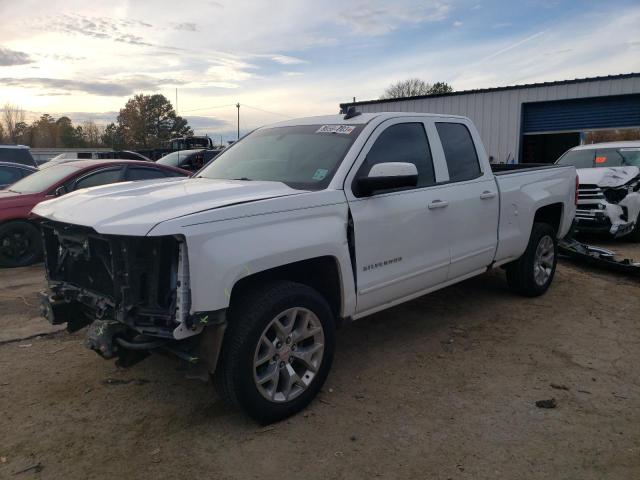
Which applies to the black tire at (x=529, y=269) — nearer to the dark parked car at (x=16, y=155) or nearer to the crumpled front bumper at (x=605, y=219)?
the crumpled front bumper at (x=605, y=219)

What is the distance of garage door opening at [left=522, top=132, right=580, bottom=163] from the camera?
69.9ft

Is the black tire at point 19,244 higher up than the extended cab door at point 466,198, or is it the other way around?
the extended cab door at point 466,198

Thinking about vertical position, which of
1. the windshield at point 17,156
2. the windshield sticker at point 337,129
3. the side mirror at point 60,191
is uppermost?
the windshield sticker at point 337,129

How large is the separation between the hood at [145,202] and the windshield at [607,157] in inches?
331

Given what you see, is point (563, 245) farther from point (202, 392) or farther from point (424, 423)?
point (202, 392)

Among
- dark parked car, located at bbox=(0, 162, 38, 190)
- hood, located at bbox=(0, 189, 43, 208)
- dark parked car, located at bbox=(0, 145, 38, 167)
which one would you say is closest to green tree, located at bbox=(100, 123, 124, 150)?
dark parked car, located at bbox=(0, 145, 38, 167)

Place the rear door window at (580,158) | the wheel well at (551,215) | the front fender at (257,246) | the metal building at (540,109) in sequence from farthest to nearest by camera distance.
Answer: the metal building at (540,109), the rear door window at (580,158), the wheel well at (551,215), the front fender at (257,246)

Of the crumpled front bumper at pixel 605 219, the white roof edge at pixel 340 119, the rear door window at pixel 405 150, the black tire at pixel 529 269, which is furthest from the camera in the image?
the crumpled front bumper at pixel 605 219

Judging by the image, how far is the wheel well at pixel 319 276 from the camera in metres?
3.43

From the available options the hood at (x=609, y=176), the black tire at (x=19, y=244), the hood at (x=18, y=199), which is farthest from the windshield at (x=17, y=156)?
the hood at (x=609, y=176)

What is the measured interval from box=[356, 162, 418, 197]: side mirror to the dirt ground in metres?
1.46

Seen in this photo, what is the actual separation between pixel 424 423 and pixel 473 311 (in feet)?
8.12

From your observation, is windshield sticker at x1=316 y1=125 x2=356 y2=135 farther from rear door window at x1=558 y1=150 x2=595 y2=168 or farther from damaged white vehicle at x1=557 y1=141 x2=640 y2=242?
rear door window at x1=558 y1=150 x2=595 y2=168

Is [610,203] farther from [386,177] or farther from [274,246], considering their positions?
[274,246]
